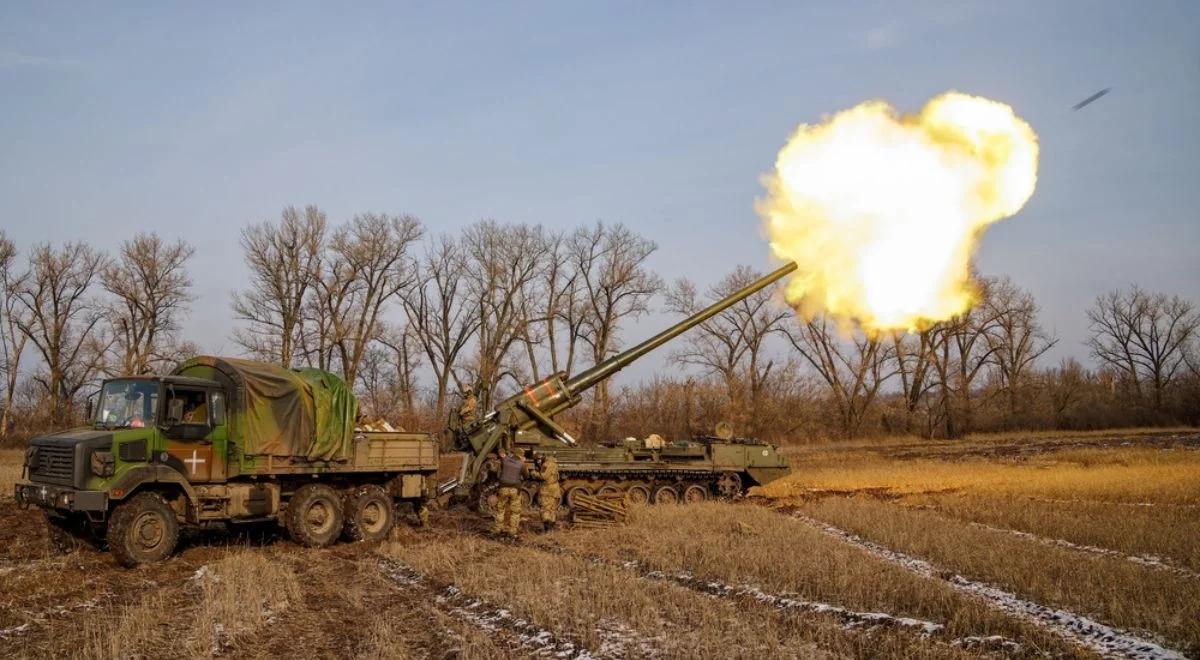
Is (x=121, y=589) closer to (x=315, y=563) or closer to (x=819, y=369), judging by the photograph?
(x=315, y=563)

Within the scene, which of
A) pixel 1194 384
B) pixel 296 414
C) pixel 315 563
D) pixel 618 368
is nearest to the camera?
pixel 315 563

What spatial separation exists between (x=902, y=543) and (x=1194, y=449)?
92.4 ft

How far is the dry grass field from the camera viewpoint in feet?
25.9

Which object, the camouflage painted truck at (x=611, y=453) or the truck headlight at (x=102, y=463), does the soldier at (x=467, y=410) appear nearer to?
the camouflage painted truck at (x=611, y=453)

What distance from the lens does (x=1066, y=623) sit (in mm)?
8430

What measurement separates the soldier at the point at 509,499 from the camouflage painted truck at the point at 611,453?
3154 mm

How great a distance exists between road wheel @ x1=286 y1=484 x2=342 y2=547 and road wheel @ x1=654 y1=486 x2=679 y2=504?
9.04 m

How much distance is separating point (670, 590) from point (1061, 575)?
15.4 feet

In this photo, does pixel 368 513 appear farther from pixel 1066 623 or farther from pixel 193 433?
pixel 1066 623

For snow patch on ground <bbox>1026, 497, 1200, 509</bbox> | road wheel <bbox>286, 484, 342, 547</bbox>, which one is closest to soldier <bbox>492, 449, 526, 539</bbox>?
road wheel <bbox>286, 484, 342, 547</bbox>

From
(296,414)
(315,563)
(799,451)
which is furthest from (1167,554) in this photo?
(799,451)

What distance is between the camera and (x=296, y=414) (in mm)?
15047

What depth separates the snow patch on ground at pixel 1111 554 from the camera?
35.7ft

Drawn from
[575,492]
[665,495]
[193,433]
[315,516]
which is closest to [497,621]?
[193,433]
